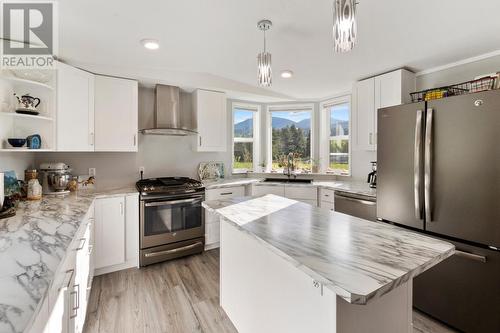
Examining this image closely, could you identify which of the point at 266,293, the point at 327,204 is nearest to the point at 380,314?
the point at 266,293

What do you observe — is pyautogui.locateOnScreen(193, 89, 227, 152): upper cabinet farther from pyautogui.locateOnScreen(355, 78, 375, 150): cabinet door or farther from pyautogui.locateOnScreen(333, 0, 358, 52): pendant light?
pyautogui.locateOnScreen(333, 0, 358, 52): pendant light

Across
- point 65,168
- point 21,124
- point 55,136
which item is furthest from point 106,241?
point 21,124

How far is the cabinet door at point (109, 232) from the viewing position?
256 centimetres

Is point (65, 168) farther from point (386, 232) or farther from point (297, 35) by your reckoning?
point (386, 232)

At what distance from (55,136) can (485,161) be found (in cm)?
362

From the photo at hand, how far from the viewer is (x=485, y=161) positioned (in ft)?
5.33

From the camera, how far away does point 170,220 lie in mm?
2961

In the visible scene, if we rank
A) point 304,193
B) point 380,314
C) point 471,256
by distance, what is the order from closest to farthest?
point 380,314 < point 471,256 < point 304,193

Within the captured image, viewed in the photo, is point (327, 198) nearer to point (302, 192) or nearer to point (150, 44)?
point (302, 192)

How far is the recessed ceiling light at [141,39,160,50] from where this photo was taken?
2137 millimetres

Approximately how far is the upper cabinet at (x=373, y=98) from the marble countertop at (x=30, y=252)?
3.05m

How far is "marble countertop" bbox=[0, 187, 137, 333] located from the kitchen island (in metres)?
0.83

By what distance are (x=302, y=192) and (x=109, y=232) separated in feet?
8.02

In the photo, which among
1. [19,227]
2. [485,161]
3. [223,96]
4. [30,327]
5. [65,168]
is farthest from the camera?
[223,96]
